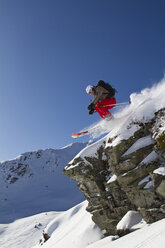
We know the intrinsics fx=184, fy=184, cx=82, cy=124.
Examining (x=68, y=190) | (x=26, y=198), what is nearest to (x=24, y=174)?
(x=26, y=198)

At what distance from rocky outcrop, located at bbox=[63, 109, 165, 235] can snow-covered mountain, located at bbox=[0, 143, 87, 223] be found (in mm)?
40215

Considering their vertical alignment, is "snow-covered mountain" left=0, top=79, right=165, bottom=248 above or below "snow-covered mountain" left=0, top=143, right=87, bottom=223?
below

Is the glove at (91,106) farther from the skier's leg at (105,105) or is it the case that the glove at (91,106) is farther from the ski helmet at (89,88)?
the ski helmet at (89,88)

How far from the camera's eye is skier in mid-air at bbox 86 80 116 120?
8906 mm

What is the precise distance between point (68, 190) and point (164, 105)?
60848 mm

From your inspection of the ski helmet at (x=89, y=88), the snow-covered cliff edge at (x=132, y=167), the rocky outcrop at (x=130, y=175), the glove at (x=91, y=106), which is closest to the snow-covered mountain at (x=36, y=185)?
the rocky outcrop at (x=130, y=175)

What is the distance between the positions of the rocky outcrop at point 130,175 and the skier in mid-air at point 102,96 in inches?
63.9

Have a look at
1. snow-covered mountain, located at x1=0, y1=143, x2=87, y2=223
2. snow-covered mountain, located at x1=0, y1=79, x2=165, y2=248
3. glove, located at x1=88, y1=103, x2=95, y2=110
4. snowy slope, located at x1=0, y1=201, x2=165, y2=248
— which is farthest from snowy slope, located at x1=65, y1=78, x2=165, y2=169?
snow-covered mountain, located at x1=0, y1=143, x2=87, y2=223

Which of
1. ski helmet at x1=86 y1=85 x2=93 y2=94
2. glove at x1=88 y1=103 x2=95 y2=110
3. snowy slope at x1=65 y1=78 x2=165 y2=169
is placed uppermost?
ski helmet at x1=86 y1=85 x2=93 y2=94

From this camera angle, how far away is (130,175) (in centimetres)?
703

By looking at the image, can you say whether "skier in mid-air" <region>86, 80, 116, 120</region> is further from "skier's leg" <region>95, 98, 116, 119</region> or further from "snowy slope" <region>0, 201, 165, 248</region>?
"snowy slope" <region>0, 201, 165, 248</region>

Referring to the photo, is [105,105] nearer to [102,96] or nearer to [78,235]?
[102,96]

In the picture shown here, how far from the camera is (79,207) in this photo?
18.7 m

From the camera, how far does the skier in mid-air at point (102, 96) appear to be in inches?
351
